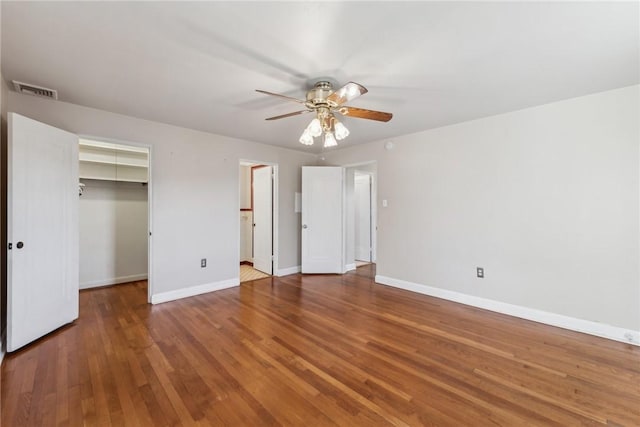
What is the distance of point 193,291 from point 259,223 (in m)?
1.87

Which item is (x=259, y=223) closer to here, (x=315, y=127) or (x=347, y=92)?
(x=315, y=127)

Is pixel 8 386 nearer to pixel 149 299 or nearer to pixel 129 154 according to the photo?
pixel 149 299

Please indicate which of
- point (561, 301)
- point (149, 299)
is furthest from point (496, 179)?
point (149, 299)

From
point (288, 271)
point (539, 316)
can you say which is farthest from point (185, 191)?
point (539, 316)

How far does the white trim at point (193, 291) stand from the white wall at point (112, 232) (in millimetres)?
1523

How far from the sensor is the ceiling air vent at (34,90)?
2.39 meters

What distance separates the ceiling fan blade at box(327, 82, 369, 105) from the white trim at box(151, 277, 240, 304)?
3.23 metres

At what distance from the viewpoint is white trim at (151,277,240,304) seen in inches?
137

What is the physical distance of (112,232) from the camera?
433cm

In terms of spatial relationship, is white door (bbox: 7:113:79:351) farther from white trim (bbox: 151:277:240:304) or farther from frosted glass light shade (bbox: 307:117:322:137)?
frosted glass light shade (bbox: 307:117:322:137)

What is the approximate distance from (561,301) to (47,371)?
474cm

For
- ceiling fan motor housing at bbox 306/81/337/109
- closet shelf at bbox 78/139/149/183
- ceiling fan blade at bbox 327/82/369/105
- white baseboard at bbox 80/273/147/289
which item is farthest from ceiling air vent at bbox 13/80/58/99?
white baseboard at bbox 80/273/147/289

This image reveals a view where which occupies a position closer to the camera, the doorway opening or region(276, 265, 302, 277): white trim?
region(276, 265, 302, 277): white trim

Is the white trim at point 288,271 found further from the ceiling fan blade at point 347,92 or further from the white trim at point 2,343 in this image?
the ceiling fan blade at point 347,92
